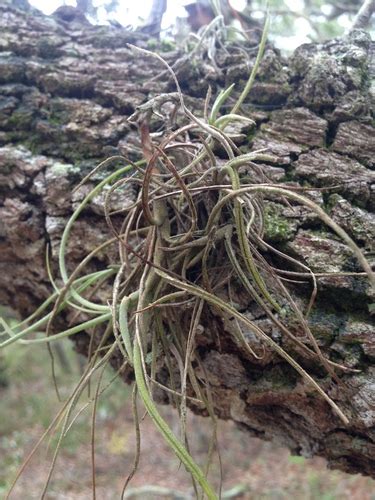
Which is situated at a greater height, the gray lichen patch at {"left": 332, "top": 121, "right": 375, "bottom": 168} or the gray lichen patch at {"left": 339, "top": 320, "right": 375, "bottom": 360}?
the gray lichen patch at {"left": 332, "top": 121, "right": 375, "bottom": 168}

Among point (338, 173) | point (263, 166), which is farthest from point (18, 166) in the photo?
point (338, 173)

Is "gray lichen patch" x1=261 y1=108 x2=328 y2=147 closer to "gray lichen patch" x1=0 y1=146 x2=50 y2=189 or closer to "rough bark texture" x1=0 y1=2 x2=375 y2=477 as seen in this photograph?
"rough bark texture" x1=0 y1=2 x2=375 y2=477

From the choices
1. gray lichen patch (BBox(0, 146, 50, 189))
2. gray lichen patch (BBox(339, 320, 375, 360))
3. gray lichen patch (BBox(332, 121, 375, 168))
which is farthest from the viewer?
gray lichen patch (BBox(0, 146, 50, 189))

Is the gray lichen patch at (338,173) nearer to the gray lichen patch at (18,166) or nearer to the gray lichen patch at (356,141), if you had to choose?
the gray lichen patch at (356,141)

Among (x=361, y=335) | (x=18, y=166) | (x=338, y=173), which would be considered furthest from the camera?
(x=18, y=166)

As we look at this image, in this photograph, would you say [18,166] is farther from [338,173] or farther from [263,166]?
[338,173]

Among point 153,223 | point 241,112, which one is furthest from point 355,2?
point 153,223

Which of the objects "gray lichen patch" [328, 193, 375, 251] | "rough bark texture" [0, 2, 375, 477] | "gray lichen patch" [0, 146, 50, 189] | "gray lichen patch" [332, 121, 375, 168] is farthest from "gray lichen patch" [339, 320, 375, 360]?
"gray lichen patch" [0, 146, 50, 189]

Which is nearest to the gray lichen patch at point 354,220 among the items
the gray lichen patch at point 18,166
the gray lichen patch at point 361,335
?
the gray lichen patch at point 361,335

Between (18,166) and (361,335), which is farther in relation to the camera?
(18,166)

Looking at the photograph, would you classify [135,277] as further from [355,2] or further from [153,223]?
[355,2]
